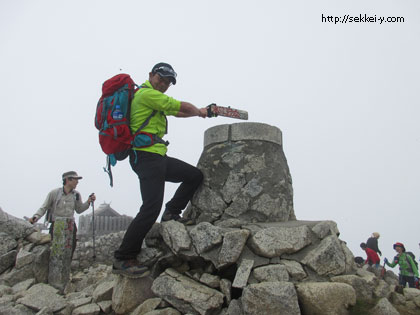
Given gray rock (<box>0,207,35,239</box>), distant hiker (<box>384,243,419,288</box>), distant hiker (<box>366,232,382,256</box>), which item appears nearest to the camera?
gray rock (<box>0,207,35,239</box>)

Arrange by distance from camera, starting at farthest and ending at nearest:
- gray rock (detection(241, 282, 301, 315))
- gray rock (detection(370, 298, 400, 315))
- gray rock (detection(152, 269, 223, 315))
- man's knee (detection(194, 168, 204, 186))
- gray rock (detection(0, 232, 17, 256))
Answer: gray rock (detection(0, 232, 17, 256)) → man's knee (detection(194, 168, 204, 186)) → gray rock (detection(152, 269, 223, 315)) → gray rock (detection(370, 298, 400, 315)) → gray rock (detection(241, 282, 301, 315))

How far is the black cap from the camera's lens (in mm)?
4340

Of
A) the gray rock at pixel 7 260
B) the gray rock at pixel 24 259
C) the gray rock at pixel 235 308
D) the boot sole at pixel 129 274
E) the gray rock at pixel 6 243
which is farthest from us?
the gray rock at pixel 6 243

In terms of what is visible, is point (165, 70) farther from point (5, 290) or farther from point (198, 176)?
point (5, 290)

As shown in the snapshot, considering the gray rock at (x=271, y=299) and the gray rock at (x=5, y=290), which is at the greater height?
the gray rock at (x=271, y=299)

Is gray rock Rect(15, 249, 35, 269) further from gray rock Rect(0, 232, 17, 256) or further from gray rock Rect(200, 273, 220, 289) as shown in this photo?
gray rock Rect(200, 273, 220, 289)

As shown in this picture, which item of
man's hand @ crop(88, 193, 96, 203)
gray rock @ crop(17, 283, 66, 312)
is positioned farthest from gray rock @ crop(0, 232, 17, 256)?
man's hand @ crop(88, 193, 96, 203)

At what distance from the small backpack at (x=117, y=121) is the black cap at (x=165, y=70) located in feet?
1.43

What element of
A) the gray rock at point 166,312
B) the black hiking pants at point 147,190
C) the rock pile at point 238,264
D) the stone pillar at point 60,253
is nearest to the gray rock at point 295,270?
the rock pile at point 238,264

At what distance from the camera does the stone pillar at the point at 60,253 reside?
5.09 m

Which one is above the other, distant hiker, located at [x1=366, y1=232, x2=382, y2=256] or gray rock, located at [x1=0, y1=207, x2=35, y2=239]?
gray rock, located at [x1=0, y1=207, x2=35, y2=239]

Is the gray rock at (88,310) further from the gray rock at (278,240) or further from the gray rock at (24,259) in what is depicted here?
the gray rock at (278,240)

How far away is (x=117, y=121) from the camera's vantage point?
3.95 meters

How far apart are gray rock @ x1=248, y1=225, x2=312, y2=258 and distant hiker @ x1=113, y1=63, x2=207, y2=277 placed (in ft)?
4.45
